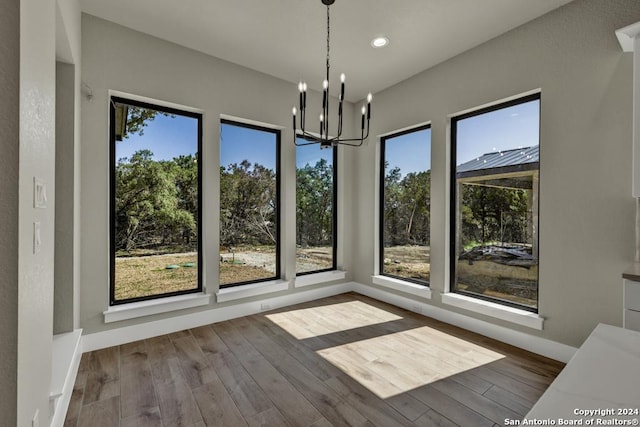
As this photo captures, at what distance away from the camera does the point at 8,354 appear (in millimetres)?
945

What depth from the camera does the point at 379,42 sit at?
312cm

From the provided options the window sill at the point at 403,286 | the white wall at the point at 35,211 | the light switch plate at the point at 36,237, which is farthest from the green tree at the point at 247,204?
the light switch plate at the point at 36,237

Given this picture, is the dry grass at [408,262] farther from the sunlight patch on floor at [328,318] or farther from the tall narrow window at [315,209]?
the tall narrow window at [315,209]

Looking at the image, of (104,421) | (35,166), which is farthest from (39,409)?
(35,166)

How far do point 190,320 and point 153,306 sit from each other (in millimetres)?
426

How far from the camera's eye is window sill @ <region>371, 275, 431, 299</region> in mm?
3715

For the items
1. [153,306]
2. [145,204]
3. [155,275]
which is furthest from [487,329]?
[145,204]

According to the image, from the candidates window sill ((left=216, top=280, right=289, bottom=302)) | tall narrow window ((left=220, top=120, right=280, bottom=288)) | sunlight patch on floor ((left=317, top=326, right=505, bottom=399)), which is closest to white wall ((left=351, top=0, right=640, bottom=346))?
sunlight patch on floor ((left=317, top=326, right=505, bottom=399))

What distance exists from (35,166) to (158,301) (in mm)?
2303

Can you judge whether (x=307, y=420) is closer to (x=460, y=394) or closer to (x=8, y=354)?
(x=460, y=394)

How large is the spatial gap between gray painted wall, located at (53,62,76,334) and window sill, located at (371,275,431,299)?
3385 mm

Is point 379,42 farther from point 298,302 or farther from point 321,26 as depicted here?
point 298,302

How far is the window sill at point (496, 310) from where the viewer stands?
9.03 ft

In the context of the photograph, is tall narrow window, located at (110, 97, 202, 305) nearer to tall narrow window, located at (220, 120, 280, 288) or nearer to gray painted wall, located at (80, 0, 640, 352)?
gray painted wall, located at (80, 0, 640, 352)
